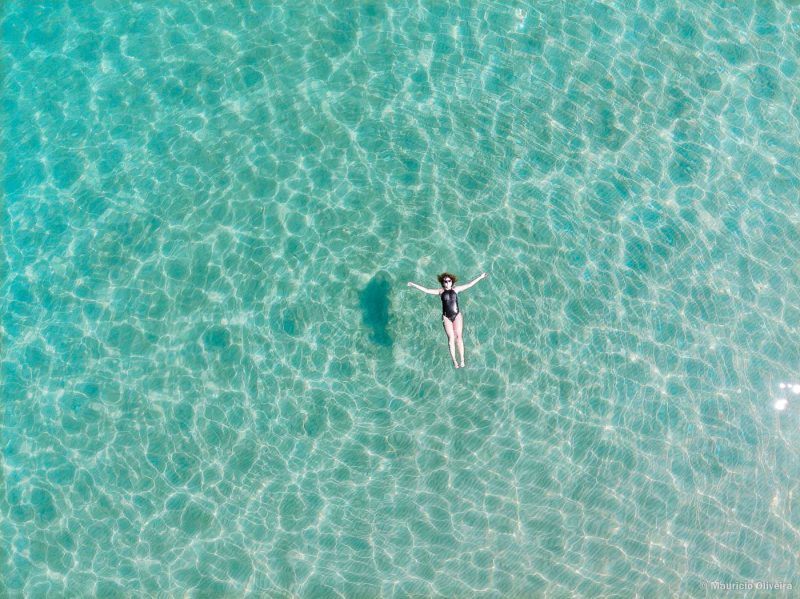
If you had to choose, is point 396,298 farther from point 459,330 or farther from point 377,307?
point 459,330

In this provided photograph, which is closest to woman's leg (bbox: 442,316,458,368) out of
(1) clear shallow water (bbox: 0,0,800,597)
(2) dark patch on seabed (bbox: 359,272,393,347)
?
(1) clear shallow water (bbox: 0,0,800,597)

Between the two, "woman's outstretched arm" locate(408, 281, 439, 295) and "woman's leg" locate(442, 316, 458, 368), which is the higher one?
"woman's outstretched arm" locate(408, 281, 439, 295)

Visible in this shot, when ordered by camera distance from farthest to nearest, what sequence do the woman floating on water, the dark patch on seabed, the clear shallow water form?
the dark patch on seabed → the clear shallow water → the woman floating on water

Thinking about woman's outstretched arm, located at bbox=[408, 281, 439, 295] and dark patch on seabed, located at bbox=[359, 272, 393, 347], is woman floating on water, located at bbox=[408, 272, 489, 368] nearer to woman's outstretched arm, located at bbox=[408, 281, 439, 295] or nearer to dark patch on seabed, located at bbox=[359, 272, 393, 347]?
woman's outstretched arm, located at bbox=[408, 281, 439, 295]

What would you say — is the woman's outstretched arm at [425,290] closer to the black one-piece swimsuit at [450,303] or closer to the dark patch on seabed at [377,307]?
the black one-piece swimsuit at [450,303]

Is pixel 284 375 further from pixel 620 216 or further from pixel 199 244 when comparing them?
pixel 620 216

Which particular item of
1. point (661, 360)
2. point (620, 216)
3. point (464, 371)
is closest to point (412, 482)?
point (464, 371)
